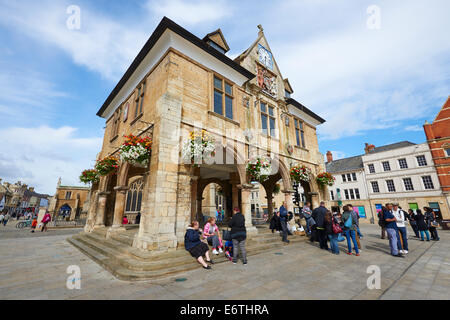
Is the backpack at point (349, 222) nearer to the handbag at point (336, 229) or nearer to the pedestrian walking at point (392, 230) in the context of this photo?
the handbag at point (336, 229)

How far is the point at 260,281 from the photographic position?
4098mm

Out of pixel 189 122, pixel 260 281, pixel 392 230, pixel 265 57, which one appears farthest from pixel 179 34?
pixel 392 230

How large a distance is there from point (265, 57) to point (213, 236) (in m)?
11.7

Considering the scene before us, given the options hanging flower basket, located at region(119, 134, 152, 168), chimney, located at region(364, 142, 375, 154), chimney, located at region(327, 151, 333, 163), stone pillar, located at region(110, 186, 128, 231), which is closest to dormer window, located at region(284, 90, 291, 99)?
hanging flower basket, located at region(119, 134, 152, 168)

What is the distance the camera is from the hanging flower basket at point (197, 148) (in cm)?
657

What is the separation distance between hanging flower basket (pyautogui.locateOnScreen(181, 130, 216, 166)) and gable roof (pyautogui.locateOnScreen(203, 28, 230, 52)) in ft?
19.3

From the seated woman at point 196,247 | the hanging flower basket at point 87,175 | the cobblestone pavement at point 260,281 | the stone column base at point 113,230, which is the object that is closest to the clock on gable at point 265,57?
the seated woman at point 196,247

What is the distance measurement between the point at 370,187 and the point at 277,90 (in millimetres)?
24389

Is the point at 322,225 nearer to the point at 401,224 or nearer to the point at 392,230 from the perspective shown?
the point at 392,230

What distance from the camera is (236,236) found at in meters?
5.58
